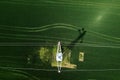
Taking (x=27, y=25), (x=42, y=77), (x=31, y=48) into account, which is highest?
(x=27, y=25)

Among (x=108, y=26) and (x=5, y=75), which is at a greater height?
(x=108, y=26)

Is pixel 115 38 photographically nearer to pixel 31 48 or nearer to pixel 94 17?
pixel 94 17

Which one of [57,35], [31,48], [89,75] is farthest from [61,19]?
[89,75]

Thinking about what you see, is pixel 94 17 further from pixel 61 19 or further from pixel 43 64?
pixel 43 64

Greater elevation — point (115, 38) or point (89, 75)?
point (115, 38)

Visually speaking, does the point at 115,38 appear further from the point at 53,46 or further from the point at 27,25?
the point at 27,25

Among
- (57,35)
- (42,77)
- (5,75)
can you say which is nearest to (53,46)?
(57,35)
